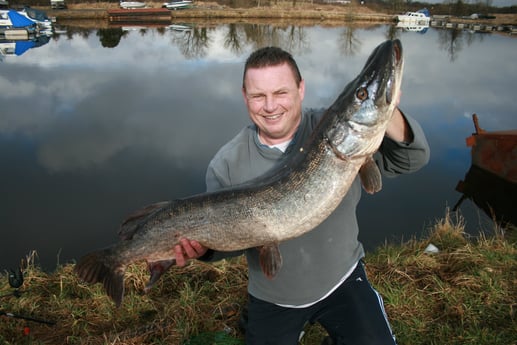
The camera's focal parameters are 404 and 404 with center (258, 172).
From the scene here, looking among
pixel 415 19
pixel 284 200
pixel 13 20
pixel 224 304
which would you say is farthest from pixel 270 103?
pixel 415 19

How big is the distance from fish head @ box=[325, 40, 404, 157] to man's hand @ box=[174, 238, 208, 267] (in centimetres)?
104

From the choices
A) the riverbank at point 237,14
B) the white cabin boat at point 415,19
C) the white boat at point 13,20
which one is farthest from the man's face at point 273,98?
the white cabin boat at point 415,19

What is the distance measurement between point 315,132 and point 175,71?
59.9 ft

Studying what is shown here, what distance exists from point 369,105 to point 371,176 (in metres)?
0.39

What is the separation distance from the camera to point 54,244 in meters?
6.69

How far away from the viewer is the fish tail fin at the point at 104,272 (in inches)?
103

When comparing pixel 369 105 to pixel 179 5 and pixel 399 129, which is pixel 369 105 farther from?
pixel 179 5

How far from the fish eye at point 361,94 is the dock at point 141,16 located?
41634mm

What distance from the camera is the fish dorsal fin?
8.40 ft

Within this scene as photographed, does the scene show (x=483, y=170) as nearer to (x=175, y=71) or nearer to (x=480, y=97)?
(x=480, y=97)

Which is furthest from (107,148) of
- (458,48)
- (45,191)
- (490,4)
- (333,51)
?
(490,4)

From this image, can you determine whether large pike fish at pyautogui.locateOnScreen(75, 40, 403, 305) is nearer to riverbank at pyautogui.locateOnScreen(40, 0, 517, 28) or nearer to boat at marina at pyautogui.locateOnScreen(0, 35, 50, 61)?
boat at marina at pyautogui.locateOnScreen(0, 35, 50, 61)

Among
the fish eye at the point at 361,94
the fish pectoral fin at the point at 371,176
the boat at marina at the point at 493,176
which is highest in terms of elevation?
the fish eye at the point at 361,94

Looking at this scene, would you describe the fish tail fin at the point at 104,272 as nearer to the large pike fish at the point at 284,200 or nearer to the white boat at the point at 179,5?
the large pike fish at the point at 284,200
